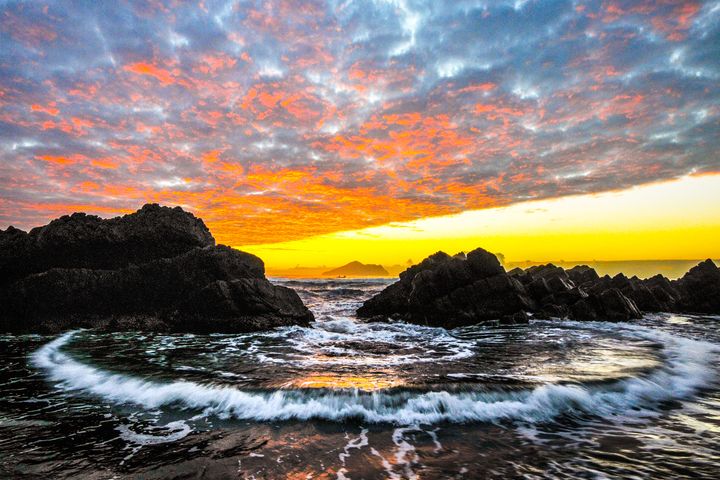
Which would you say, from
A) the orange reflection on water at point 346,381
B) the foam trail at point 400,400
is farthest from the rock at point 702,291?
the orange reflection on water at point 346,381

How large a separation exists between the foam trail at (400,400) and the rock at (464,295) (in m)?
10.6

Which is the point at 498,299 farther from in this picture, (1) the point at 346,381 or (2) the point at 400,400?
(2) the point at 400,400

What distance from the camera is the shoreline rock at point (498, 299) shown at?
20469 millimetres

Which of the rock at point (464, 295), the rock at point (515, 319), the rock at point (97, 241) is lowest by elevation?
the rock at point (515, 319)

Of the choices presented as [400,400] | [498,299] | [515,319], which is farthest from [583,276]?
[400,400]

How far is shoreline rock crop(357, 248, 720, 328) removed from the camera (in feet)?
67.2

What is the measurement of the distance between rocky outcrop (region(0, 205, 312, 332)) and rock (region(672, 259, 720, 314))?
2616 centimetres

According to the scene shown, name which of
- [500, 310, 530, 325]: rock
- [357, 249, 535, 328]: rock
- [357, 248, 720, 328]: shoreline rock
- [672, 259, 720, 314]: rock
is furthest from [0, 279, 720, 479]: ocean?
[672, 259, 720, 314]: rock

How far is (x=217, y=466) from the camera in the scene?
5.22m

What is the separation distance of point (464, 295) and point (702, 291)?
18.0 m

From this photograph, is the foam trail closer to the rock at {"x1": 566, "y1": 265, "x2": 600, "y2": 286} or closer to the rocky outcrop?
the rocky outcrop

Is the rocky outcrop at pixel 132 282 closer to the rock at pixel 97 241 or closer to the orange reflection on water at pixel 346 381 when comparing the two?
the rock at pixel 97 241

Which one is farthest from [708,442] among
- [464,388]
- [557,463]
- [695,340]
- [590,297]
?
[590,297]

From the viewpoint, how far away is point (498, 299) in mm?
20609
